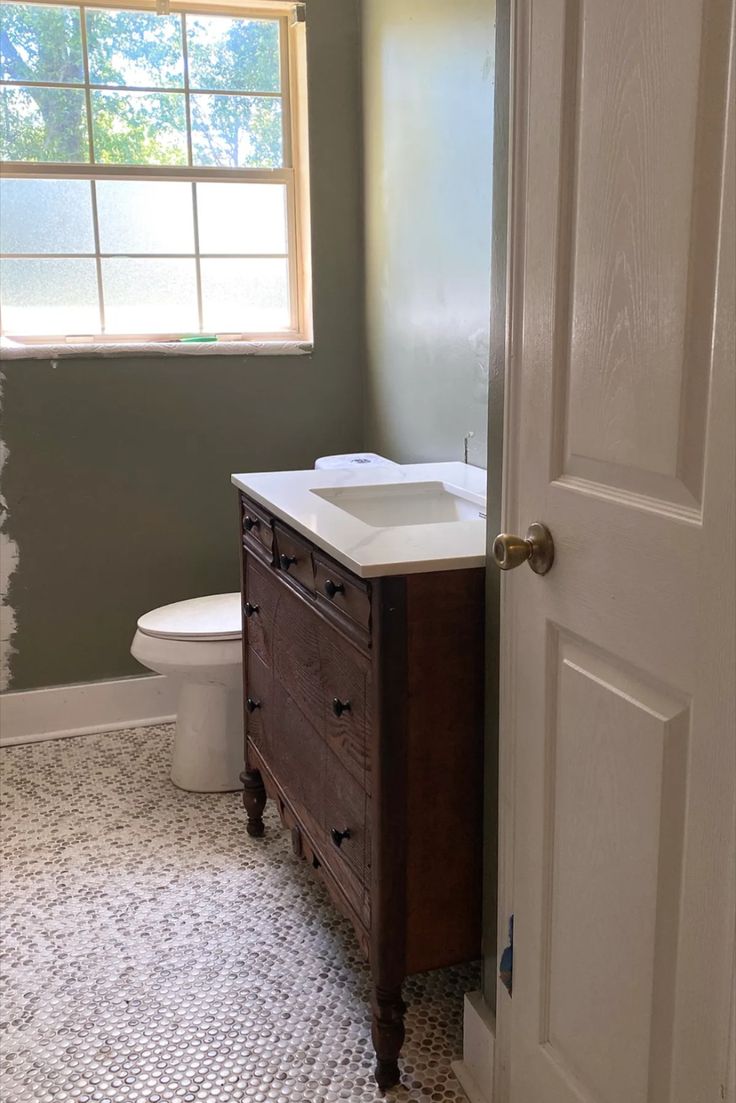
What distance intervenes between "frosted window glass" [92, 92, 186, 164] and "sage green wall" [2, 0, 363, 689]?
0.43 metres

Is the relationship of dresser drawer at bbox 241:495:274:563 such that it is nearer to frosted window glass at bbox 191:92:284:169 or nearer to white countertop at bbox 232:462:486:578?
white countertop at bbox 232:462:486:578

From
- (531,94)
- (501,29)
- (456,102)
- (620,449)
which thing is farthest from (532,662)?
(456,102)

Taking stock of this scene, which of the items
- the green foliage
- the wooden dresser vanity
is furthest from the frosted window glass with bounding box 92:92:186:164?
the wooden dresser vanity

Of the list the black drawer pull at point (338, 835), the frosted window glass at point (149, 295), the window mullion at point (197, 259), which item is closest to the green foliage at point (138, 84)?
the window mullion at point (197, 259)

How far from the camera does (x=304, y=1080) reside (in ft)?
5.68

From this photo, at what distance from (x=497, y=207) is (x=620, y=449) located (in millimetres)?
485

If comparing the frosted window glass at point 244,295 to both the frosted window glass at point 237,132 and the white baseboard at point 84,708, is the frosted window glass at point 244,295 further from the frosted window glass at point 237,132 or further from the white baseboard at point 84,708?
the white baseboard at point 84,708

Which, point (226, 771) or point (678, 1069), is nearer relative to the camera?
point (678, 1069)

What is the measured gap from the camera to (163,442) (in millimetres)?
3180

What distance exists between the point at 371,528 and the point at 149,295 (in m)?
1.77

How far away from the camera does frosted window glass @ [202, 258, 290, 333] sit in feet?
10.6

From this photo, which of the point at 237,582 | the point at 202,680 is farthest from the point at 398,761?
the point at 237,582

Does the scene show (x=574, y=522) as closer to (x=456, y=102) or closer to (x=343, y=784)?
(x=343, y=784)

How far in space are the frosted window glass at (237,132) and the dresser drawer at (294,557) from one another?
1623 millimetres
